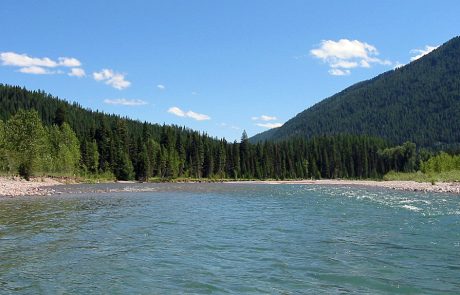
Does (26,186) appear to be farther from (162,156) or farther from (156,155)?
(162,156)

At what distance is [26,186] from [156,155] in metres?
74.5

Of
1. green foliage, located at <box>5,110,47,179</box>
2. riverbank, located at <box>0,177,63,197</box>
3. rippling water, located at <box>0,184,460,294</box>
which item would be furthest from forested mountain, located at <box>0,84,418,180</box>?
rippling water, located at <box>0,184,460,294</box>

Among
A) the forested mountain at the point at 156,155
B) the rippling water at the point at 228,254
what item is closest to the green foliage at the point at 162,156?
the forested mountain at the point at 156,155

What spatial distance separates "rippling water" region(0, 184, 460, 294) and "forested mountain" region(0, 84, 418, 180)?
69.2m

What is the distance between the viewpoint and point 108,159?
133m

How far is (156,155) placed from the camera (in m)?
146

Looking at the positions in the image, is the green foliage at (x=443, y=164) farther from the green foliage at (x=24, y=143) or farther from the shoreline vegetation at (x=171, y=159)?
the green foliage at (x=24, y=143)

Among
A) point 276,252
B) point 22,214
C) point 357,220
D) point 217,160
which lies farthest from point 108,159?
point 276,252

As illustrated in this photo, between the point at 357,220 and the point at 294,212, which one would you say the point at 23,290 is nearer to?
the point at 357,220

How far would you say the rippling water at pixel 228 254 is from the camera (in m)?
13.9

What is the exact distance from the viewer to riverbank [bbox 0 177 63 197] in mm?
56619

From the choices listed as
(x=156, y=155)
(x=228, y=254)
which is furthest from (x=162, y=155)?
(x=228, y=254)

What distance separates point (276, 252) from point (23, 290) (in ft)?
34.0

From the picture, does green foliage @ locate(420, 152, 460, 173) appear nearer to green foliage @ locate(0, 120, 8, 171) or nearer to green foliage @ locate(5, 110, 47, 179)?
green foliage @ locate(5, 110, 47, 179)
